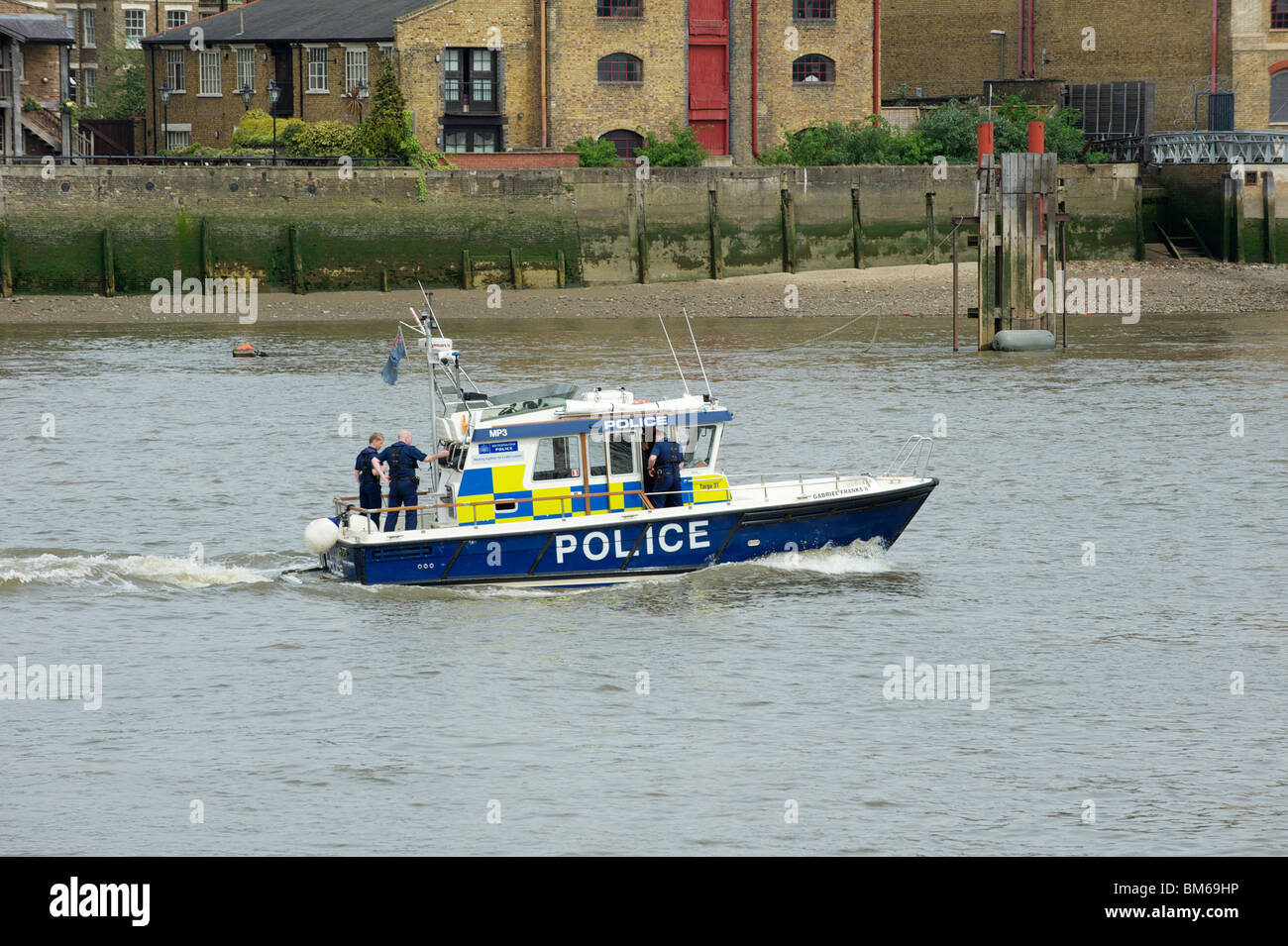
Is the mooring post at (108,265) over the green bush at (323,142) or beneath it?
beneath

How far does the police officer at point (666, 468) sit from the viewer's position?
19562 mm

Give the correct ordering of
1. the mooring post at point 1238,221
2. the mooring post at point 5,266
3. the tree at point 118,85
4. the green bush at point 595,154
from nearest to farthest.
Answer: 1. the mooring post at point 5,266
2. the mooring post at point 1238,221
3. the green bush at point 595,154
4. the tree at point 118,85

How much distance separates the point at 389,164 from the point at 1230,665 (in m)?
40.1

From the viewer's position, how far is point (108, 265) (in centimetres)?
5125

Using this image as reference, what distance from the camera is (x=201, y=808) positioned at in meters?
13.9

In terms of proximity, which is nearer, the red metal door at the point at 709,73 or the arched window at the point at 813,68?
the red metal door at the point at 709,73

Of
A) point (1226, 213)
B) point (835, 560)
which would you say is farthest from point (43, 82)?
point (835, 560)

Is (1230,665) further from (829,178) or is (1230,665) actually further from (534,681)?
(829,178)

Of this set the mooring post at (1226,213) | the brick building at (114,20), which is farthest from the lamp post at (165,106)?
the mooring post at (1226,213)

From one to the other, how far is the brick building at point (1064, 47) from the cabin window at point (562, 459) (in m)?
48.5

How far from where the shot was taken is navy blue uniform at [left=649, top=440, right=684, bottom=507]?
1956 centimetres

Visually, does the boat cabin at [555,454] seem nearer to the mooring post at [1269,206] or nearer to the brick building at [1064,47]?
the mooring post at [1269,206]

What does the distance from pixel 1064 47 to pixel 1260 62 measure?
728 centimetres
